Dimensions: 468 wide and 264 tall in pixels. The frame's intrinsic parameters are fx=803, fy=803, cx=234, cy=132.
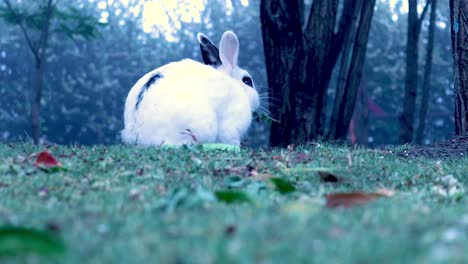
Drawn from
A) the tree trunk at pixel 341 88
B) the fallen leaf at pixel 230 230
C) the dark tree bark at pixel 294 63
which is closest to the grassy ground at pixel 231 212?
the fallen leaf at pixel 230 230

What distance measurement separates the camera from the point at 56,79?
58.2 ft

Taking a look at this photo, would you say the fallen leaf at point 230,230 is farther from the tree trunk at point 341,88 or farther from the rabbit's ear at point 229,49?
the tree trunk at point 341,88

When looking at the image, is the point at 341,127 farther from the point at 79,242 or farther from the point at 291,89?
the point at 79,242

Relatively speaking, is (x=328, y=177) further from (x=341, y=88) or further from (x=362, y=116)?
(x=362, y=116)

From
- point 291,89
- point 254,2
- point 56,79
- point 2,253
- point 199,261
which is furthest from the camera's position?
point 254,2

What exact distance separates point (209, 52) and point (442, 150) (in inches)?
107

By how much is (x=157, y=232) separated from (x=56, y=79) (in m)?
16.2

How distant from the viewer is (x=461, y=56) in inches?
255

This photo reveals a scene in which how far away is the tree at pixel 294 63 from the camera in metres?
8.36

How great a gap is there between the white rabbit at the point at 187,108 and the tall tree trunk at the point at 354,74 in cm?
235

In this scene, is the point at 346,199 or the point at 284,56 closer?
the point at 346,199

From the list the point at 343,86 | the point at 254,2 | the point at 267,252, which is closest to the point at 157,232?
the point at 267,252

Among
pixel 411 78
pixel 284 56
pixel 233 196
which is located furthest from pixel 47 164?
pixel 411 78

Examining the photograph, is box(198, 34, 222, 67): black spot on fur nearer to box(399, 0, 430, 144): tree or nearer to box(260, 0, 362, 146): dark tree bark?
box(260, 0, 362, 146): dark tree bark
